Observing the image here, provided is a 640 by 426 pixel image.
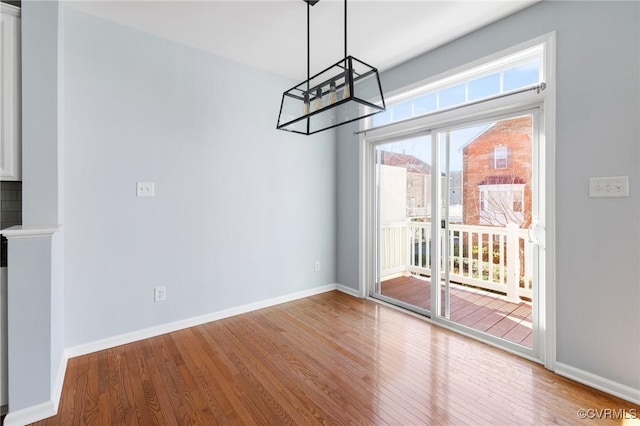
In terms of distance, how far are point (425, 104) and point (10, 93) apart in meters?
3.22

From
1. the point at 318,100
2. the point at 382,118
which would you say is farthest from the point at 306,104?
the point at 382,118

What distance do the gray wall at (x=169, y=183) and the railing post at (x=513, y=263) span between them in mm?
2195

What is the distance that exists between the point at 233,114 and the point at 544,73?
→ 2709mm

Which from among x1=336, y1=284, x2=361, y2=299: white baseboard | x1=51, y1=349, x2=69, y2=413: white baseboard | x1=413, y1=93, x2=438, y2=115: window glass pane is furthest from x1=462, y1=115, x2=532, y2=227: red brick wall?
x1=51, y1=349, x2=69, y2=413: white baseboard

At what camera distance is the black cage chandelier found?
5.53ft

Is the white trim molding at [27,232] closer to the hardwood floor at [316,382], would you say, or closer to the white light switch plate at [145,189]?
the white light switch plate at [145,189]

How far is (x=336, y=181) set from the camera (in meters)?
3.99

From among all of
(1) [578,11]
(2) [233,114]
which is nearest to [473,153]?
(1) [578,11]

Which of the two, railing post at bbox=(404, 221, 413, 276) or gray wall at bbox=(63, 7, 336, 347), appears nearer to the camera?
gray wall at bbox=(63, 7, 336, 347)

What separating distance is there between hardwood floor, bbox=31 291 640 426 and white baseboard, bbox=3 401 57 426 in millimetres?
44

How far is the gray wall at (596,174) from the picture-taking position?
1760mm

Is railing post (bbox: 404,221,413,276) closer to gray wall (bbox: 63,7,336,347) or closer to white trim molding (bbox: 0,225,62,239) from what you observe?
gray wall (bbox: 63,7,336,347)

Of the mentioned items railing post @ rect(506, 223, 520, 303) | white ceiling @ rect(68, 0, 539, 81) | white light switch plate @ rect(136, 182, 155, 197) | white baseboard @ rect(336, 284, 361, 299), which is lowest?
white baseboard @ rect(336, 284, 361, 299)

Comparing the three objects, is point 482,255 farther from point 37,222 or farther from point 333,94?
point 37,222
